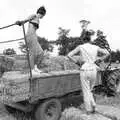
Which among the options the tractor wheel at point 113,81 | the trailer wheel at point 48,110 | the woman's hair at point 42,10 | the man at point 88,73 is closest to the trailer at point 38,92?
the trailer wheel at point 48,110

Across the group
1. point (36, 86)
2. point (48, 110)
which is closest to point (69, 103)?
point (48, 110)

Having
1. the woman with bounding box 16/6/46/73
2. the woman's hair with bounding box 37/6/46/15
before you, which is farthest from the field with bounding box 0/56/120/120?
the woman's hair with bounding box 37/6/46/15

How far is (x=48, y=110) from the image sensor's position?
13.2ft

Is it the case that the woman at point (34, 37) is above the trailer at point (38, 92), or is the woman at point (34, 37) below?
above

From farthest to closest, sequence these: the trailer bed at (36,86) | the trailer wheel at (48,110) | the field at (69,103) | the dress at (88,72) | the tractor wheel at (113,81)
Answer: the tractor wheel at (113,81)
the field at (69,103)
the dress at (88,72)
the trailer wheel at (48,110)
the trailer bed at (36,86)

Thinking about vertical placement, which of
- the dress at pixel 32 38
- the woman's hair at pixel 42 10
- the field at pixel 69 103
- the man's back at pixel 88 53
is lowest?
the field at pixel 69 103

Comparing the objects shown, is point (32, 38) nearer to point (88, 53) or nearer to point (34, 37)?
point (34, 37)

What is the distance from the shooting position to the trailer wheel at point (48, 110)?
12.5 ft

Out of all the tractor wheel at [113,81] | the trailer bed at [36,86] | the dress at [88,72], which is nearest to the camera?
the trailer bed at [36,86]

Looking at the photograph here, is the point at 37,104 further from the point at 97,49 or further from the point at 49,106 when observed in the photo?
the point at 97,49

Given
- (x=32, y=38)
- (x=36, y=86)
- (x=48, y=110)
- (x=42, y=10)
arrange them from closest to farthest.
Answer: (x=36, y=86), (x=48, y=110), (x=32, y=38), (x=42, y=10)


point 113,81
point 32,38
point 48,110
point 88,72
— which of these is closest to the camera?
point 48,110

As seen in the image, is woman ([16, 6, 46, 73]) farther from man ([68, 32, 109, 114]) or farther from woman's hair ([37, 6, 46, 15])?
man ([68, 32, 109, 114])

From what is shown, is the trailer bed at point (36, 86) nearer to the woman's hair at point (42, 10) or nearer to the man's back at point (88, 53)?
the man's back at point (88, 53)
